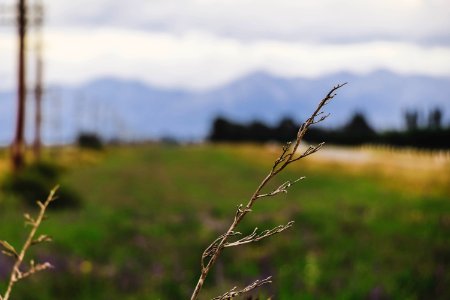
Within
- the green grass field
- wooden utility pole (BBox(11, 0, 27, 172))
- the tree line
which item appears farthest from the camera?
the tree line

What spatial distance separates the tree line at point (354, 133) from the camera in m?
77.5

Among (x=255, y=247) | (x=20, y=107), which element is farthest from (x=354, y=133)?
(x=255, y=247)

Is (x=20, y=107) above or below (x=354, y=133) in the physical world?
above

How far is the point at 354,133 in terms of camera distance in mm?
99188

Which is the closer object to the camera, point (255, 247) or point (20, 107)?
point (255, 247)

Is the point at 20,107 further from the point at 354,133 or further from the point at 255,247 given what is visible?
the point at 354,133

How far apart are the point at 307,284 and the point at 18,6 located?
27.7m

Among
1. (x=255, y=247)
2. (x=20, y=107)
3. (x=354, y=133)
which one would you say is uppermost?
(x=255, y=247)

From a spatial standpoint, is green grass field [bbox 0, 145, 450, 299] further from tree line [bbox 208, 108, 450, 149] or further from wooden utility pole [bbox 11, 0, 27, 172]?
tree line [bbox 208, 108, 450, 149]

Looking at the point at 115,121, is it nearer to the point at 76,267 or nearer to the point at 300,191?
the point at 300,191

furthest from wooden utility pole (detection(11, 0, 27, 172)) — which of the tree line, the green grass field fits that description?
the tree line

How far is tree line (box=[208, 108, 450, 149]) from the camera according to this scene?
77500 mm

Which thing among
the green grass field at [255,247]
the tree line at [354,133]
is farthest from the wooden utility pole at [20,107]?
the tree line at [354,133]

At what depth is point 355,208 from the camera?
20.6 metres
